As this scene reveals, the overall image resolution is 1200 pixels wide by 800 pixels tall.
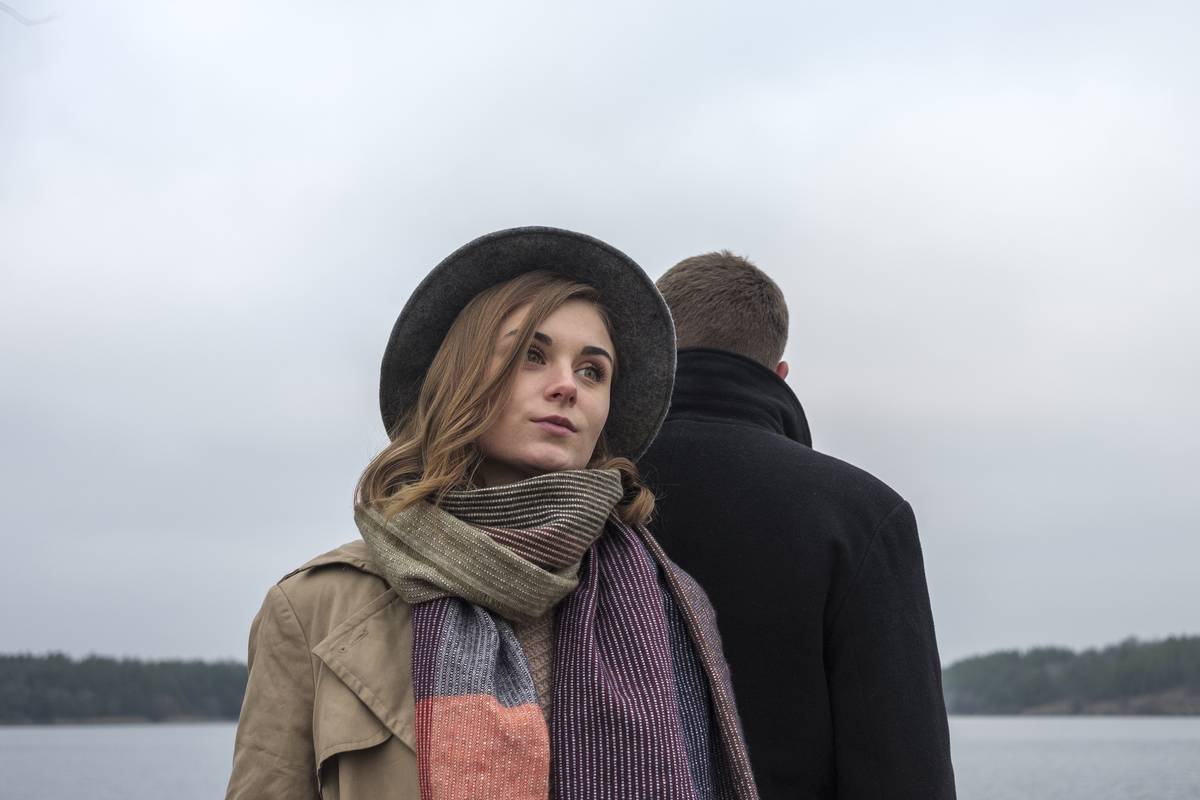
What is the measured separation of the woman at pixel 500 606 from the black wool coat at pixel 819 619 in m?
0.19

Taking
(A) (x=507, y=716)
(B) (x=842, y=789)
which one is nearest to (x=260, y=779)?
(A) (x=507, y=716)

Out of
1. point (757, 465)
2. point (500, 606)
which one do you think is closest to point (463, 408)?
point (500, 606)

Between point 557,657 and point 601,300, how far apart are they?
759 mm

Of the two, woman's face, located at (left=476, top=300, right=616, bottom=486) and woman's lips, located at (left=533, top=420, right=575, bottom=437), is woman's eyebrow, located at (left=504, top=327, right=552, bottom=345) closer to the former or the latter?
woman's face, located at (left=476, top=300, right=616, bottom=486)

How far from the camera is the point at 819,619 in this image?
2.41m

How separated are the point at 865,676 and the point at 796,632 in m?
0.15

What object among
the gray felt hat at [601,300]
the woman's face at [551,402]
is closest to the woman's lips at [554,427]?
the woman's face at [551,402]

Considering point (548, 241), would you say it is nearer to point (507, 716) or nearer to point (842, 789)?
point (507, 716)

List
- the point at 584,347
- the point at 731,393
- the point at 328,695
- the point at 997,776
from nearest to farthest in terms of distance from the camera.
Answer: the point at 328,695, the point at 584,347, the point at 731,393, the point at 997,776

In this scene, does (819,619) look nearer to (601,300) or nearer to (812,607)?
(812,607)

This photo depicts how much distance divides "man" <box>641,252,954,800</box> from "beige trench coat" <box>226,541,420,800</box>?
0.71 metres

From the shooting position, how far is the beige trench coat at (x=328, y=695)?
201cm

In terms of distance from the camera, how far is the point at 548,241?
2410 mm

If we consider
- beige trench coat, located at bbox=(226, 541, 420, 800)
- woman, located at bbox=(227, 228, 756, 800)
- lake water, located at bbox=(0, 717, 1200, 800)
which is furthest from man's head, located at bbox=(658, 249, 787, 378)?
lake water, located at bbox=(0, 717, 1200, 800)
